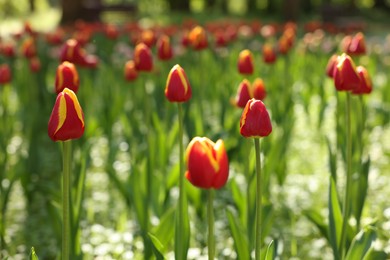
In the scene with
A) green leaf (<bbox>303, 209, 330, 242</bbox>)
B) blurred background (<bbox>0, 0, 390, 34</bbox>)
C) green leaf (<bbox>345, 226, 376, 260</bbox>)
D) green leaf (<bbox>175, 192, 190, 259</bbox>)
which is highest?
green leaf (<bbox>175, 192, 190, 259</bbox>)

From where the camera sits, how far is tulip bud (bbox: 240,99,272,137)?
1.88m

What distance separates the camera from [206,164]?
167 centimetres

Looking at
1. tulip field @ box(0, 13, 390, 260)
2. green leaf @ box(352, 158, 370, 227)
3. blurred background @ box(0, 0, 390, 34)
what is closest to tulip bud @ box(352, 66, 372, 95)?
tulip field @ box(0, 13, 390, 260)

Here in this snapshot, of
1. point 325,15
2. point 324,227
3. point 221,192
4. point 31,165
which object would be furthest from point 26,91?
point 325,15

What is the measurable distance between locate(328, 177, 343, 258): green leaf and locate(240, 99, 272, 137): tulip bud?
772mm

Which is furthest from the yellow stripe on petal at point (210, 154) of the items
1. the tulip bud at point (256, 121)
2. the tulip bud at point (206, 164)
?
the tulip bud at point (256, 121)

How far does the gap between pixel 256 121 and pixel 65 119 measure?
59 centimetres

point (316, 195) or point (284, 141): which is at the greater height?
point (284, 141)

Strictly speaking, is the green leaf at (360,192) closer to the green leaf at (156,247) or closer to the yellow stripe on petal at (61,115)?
the green leaf at (156,247)

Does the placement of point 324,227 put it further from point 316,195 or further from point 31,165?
point 31,165

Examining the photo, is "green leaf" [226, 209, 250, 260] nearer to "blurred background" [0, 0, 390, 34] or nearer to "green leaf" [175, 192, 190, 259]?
"green leaf" [175, 192, 190, 259]

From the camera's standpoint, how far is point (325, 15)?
19172 mm

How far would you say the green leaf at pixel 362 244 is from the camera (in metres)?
2.27

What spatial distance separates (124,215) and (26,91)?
Answer: 2728 mm
